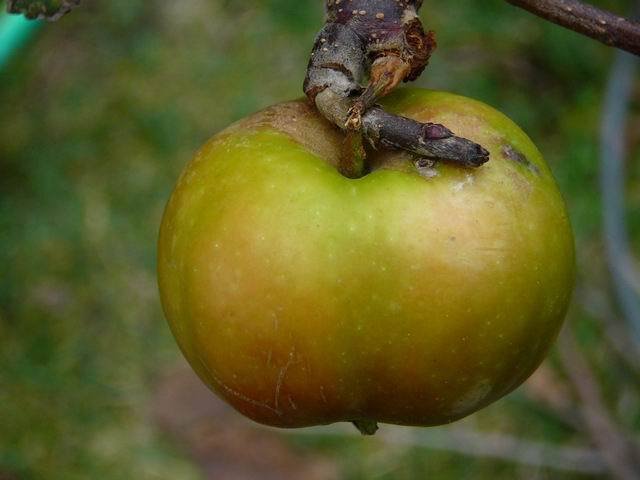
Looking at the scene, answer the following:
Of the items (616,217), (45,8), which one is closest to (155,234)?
(616,217)

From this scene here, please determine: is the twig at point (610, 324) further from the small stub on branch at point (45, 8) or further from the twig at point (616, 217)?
the small stub on branch at point (45, 8)

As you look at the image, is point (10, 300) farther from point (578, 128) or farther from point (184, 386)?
point (578, 128)


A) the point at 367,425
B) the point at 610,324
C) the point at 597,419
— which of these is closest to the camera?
the point at 367,425

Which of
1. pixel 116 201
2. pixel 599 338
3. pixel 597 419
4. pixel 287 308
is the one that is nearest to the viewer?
pixel 287 308

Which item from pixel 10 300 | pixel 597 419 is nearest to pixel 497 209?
pixel 597 419

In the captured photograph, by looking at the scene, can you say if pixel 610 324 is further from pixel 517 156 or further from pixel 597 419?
pixel 517 156

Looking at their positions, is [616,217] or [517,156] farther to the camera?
[616,217]
